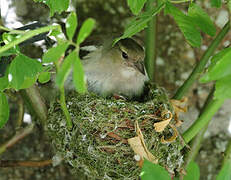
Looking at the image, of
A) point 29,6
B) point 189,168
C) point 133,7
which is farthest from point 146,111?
point 29,6

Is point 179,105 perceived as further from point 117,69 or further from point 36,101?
point 36,101

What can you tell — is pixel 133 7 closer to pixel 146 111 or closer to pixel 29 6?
pixel 146 111

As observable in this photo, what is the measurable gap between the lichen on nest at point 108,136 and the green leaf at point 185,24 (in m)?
0.54

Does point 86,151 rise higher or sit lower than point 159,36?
lower

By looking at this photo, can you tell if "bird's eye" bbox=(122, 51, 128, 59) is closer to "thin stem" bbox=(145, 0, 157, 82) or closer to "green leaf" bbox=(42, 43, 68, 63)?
"thin stem" bbox=(145, 0, 157, 82)

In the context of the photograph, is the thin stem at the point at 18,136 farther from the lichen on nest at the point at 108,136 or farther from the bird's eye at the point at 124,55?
the bird's eye at the point at 124,55

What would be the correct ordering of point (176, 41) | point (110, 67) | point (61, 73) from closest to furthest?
1. point (61, 73)
2. point (110, 67)
3. point (176, 41)

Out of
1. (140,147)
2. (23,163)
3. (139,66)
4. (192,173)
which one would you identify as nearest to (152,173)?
(192,173)

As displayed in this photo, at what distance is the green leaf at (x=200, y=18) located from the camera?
155cm

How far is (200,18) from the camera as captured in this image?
1.58m

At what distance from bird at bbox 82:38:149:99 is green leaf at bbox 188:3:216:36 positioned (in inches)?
26.0

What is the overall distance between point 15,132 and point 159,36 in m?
1.22

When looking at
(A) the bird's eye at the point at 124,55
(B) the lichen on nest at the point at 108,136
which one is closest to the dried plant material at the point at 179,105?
(B) the lichen on nest at the point at 108,136

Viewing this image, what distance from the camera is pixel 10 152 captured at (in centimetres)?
245
